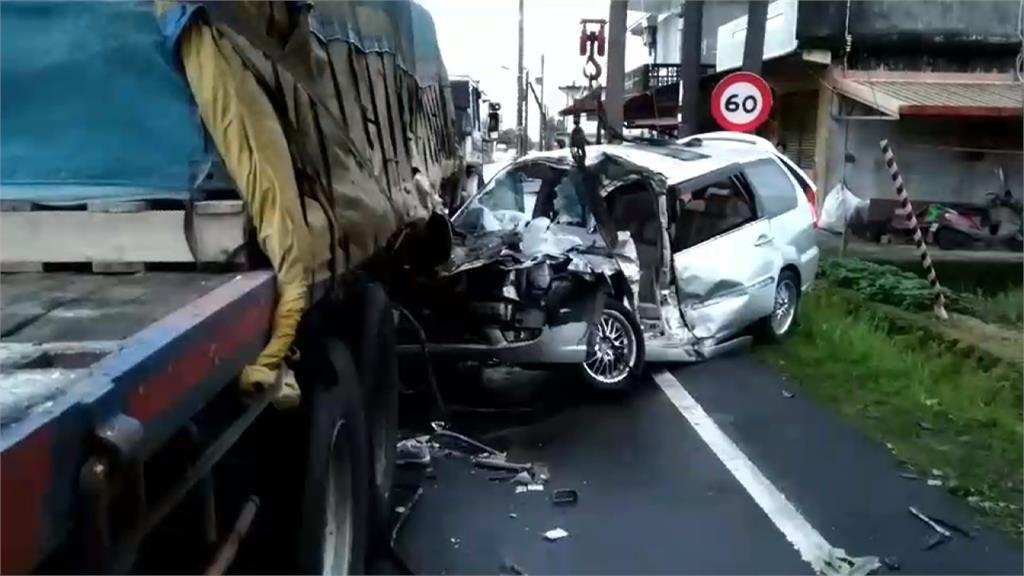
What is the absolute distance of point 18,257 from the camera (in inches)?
144

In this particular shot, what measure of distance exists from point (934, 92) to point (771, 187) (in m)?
10.0

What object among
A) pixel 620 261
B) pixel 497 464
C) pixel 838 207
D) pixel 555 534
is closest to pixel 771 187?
pixel 620 261

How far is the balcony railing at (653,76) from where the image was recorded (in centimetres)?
3603

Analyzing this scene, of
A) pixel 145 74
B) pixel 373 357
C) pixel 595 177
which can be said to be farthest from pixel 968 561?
pixel 595 177

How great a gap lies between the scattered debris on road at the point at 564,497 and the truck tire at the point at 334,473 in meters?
2.07

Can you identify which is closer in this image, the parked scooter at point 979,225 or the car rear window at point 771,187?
the car rear window at point 771,187

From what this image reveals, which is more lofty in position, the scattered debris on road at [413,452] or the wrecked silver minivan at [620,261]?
the wrecked silver minivan at [620,261]

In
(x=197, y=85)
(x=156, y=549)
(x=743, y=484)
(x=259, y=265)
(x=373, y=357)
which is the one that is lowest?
(x=743, y=484)

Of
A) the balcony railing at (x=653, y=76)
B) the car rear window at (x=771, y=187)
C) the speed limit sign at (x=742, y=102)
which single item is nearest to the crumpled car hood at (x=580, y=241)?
the car rear window at (x=771, y=187)

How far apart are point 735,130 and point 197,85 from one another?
39.1ft

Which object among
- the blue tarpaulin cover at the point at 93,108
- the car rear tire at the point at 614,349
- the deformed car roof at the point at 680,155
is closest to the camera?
the blue tarpaulin cover at the point at 93,108

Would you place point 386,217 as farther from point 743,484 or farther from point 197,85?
point 743,484

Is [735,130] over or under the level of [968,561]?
over

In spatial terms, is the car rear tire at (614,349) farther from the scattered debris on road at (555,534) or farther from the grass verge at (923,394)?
the scattered debris on road at (555,534)
